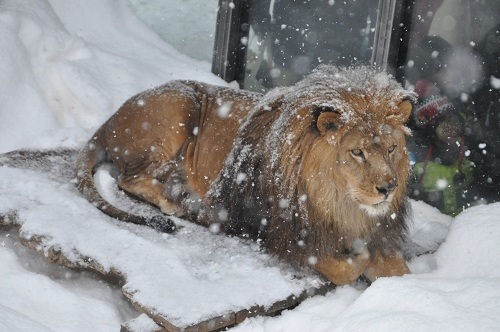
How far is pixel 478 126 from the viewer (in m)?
4.67

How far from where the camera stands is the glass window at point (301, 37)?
5262mm

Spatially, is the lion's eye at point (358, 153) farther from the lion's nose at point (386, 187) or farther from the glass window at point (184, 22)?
the glass window at point (184, 22)

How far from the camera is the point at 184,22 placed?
6.63 m

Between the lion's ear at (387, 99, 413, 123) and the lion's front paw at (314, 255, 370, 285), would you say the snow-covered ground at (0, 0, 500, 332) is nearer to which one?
the lion's front paw at (314, 255, 370, 285)

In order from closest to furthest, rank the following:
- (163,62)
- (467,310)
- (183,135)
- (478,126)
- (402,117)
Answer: (467,310) → (402,117) → (183,135) → (478,126) → (163,62)

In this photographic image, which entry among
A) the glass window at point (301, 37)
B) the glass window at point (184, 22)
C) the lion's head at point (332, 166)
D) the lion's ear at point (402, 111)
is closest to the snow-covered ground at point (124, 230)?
the glass window at point (184, 22)

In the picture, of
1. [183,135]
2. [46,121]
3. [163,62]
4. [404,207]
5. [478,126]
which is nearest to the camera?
[404,207]

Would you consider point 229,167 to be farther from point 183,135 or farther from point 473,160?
point 473,160

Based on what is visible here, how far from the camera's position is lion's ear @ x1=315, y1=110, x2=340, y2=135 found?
3.33m

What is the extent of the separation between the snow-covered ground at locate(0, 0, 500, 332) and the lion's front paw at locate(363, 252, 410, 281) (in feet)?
0.27

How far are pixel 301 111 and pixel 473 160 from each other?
1646 millimetres

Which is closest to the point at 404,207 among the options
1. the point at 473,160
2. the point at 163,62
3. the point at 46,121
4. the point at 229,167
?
the point at 229,167

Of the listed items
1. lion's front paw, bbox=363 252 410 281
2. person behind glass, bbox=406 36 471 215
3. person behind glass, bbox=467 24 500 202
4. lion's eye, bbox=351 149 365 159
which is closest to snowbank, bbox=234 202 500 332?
lion's front paw, bbox=363 252 410 281

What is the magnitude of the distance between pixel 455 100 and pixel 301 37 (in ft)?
4.40
